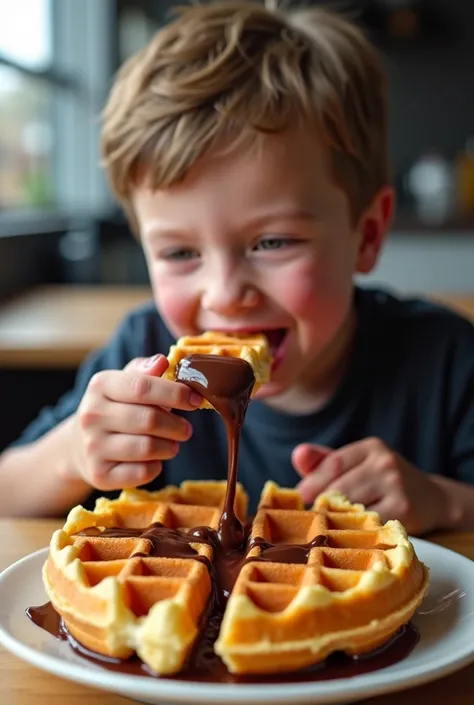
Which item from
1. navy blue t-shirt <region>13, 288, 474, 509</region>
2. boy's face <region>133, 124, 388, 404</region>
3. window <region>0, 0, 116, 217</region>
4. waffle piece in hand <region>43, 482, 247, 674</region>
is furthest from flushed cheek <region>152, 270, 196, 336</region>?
window <region>0, 0, 116, 217</region>

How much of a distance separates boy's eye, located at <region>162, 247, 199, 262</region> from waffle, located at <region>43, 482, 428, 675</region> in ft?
1.57

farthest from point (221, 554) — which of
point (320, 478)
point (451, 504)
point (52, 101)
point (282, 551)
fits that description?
point (52, 101)

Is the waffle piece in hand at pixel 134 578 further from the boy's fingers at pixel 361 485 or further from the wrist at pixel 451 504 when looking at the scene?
the wrist at pixel 451 504

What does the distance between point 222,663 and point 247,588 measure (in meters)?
0.07

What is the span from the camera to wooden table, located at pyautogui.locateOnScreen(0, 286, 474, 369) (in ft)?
7.08

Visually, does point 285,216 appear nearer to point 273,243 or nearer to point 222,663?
point 273,243

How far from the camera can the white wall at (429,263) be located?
15.4 ft

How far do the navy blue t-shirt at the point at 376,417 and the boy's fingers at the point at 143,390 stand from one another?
1.82 feet

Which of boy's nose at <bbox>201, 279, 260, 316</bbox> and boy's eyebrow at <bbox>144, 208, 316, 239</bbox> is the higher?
boy's eyebrow at <bbox>144, 208, 316, 239</bbox>

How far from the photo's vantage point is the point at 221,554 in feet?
2.73

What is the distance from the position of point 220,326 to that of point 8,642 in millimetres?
702

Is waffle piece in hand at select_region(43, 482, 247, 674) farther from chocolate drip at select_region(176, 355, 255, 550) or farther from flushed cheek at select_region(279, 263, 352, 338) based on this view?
flushed cheek at select_region(279, 263, 352, 338)

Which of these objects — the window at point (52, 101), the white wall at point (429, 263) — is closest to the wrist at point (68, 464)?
the window at point (52, 101)

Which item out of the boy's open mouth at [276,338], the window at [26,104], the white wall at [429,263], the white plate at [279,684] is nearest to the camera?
the white plate at [279,684]
